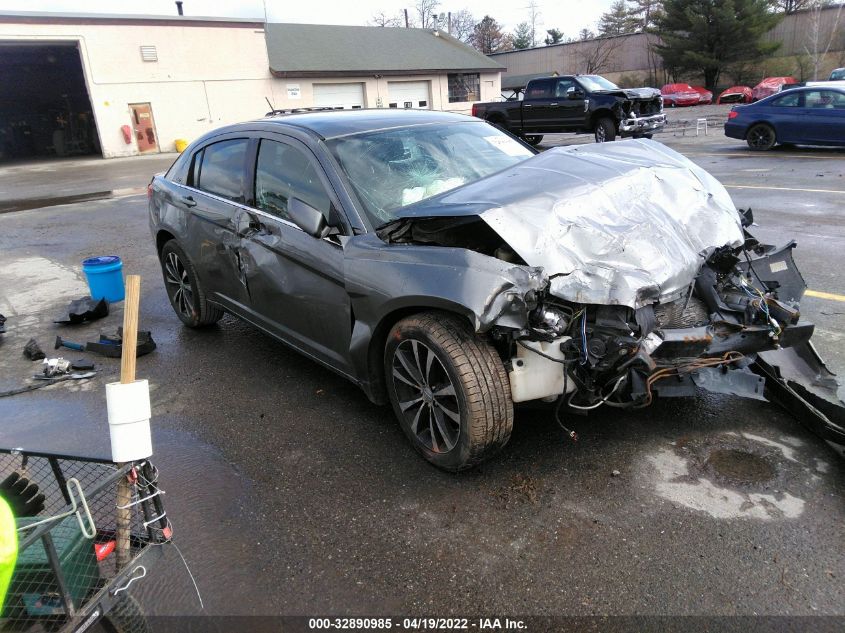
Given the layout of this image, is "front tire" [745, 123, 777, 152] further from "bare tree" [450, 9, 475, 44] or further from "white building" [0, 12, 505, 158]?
"bare tree" [450, 9, 475, 44]

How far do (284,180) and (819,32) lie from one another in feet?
156

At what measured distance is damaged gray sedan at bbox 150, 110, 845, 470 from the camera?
276cm

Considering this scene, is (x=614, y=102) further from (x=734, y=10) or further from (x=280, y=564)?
(x=734, y=10)

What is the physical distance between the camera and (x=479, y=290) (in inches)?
105

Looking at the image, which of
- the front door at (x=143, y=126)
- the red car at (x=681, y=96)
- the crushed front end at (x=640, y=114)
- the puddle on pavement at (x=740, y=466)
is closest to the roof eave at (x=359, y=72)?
the front door at (x=143, y=126)

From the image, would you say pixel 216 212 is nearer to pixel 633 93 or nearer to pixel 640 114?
pixel 633 93

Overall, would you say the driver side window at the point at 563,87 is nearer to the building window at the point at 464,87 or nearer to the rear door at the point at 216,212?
the rear door at the point at 216,212

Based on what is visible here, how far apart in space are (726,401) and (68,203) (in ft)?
50.4

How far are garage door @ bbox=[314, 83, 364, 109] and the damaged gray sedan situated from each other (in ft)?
102

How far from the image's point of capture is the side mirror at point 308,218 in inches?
129

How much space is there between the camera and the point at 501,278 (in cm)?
265

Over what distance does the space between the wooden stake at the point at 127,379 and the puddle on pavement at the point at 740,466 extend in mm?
2637

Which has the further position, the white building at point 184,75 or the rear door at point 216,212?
the white building at point 184,75

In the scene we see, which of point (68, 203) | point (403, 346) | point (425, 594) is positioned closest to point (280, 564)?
point (425, 594)
